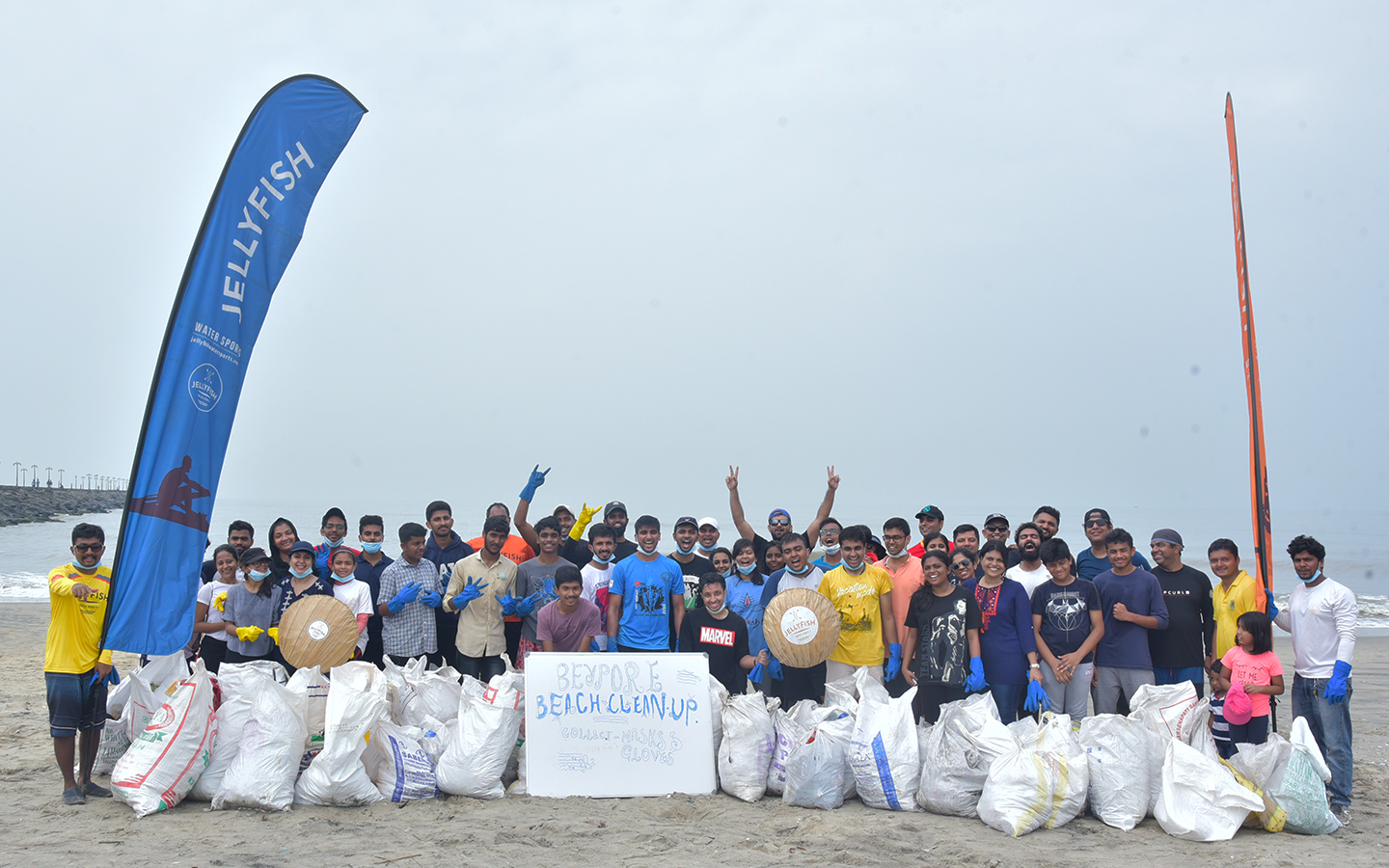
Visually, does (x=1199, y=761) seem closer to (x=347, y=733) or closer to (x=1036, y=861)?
(x=1036, y=861)

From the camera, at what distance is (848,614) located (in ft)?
19.7

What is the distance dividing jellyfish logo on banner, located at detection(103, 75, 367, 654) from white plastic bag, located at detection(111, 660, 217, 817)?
401 millimetres

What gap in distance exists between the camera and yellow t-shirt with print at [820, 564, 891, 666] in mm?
6008

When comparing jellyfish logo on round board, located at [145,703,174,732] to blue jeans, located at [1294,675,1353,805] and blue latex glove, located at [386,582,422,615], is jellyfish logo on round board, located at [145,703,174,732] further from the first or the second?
blue jeans, located at [1294,675,1353,805]

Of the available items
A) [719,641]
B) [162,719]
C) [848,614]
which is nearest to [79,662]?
[162,719]

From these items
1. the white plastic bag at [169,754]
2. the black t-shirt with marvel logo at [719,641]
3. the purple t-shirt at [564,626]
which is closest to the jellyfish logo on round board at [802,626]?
the black t-shirt with marvel logo at [719,641]

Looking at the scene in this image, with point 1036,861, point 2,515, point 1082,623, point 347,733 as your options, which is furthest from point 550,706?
point 2,515

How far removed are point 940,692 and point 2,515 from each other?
209ft

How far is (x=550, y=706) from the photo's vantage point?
5613mm

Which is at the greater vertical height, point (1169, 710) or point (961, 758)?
point (1169, 710)

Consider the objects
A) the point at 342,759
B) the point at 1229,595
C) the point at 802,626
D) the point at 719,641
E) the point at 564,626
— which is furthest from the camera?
the point at 564,626

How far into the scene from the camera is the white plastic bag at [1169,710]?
510 centimetres

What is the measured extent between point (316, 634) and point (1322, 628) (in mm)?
5842

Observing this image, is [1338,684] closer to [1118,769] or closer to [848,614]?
[1118,769]
